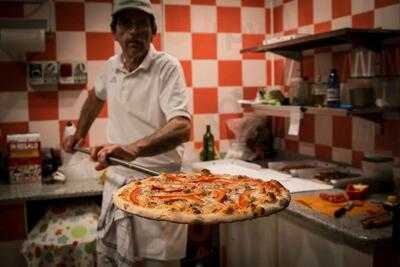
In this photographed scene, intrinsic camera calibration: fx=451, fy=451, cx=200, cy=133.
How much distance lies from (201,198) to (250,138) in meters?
1.47

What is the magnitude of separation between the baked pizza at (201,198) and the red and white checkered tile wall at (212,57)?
34.7 inches

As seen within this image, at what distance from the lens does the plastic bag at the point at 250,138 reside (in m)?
3.00

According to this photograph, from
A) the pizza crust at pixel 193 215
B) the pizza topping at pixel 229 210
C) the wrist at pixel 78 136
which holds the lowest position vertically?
the pizza crust at pixel 193 215

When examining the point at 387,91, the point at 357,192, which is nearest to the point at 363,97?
the point at 387,91

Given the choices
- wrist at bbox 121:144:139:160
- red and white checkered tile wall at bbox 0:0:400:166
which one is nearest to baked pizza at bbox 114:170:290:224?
wrist at bbox 121:144:139:160

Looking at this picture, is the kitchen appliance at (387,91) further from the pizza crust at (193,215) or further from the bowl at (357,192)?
the pizza crust at (193,215)

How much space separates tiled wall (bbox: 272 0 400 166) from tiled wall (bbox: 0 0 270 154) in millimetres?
252

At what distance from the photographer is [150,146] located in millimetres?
1815

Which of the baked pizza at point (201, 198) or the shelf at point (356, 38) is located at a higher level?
the shelf at point (356, 38)

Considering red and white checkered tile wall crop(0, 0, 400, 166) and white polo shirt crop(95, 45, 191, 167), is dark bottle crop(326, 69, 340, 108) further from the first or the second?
white polo shirt crop(95, 45, 191, 167)

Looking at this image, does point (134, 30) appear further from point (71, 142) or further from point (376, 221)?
point (376, 221)

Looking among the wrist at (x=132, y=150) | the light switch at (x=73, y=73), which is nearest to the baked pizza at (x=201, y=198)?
A: the wrist at (x=132, y=150)

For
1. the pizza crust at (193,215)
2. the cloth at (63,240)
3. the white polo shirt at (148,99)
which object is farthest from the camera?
the cloth at (63,240)

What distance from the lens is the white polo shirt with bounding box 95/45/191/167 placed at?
208 centimetres
